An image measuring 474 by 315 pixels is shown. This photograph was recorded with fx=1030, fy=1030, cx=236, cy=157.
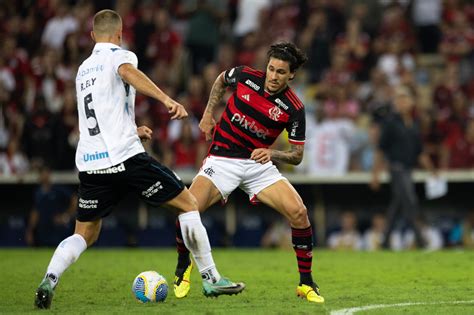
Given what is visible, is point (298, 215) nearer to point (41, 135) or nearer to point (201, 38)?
point (41, 135)

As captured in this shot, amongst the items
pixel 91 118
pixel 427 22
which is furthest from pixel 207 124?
pixel 427 22

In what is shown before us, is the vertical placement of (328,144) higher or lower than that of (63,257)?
higher

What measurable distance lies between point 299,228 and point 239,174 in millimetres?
754

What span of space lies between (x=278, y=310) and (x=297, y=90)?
1099 cm

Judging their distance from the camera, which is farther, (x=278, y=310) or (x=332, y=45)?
(x=332, y=45)

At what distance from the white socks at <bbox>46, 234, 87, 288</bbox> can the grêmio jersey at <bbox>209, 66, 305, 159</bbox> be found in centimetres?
177

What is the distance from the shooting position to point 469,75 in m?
19.0

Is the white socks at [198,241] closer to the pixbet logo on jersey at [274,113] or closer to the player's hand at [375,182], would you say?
the pixbet logo on jersey at [274,113]

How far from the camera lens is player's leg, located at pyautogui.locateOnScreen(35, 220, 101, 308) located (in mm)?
8172

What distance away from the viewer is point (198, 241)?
8.46m

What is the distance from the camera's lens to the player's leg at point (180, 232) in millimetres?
9320

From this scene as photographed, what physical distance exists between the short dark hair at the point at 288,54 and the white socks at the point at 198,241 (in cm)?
166

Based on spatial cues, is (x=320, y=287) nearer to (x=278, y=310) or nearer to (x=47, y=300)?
(x=278, y=310)

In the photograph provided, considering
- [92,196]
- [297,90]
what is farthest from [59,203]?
[92,196]
